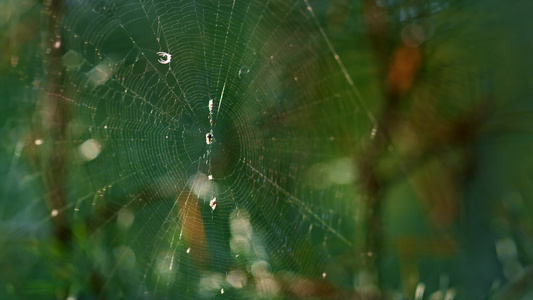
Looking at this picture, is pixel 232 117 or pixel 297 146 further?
pixel 232 117

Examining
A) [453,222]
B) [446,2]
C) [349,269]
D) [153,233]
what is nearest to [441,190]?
[453,222]

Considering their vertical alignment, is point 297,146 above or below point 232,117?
below

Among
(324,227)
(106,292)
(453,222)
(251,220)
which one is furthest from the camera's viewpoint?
(251,220)

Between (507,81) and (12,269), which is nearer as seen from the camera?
(12,269)

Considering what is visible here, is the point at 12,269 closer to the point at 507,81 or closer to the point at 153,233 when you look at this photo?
the point at 153,233

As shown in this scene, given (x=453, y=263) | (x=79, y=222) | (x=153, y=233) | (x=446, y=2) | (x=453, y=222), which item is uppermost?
(x=446, y=2)
